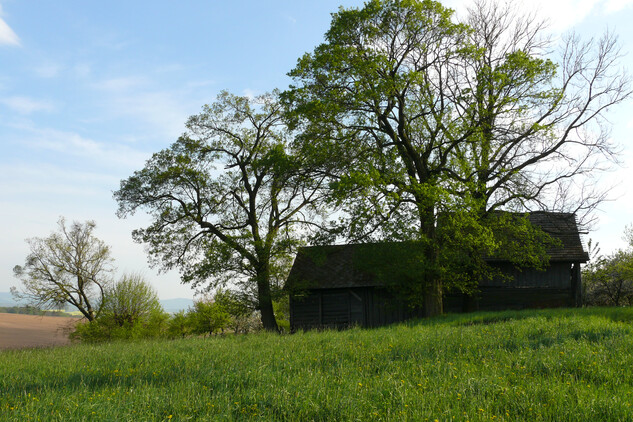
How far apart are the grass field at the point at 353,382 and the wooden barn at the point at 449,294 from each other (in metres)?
16.0

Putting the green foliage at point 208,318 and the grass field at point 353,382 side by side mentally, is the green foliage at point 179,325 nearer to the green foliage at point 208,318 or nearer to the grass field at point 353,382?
the green foliage at point 208,318

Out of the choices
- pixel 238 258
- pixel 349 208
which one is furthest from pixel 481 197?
pixel 238 258

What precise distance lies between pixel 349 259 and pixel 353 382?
22.8 m

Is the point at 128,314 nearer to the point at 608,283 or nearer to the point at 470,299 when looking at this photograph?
the point at 470,299

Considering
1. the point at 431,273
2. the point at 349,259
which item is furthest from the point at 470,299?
the point at 349,259

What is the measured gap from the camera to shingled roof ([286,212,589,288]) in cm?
2477

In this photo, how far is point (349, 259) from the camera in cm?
3003

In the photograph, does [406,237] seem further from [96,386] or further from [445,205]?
[96,386]

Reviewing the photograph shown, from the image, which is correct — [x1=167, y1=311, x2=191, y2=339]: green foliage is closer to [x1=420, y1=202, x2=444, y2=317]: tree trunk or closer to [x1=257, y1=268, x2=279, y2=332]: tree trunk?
[x1=257, y1=268, x2=279, y2=332]: tree trunk

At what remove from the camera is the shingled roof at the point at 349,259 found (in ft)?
81.3

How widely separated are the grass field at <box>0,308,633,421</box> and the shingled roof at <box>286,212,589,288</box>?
13.1 metres

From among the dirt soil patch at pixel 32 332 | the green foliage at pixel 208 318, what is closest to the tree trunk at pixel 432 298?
the green foliage at pixel 208 318

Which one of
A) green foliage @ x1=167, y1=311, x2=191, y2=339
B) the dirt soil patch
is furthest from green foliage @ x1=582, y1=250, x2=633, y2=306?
the dirt soil patch

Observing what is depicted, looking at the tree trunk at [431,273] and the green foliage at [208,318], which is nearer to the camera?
the tree trunk at [431,273]
